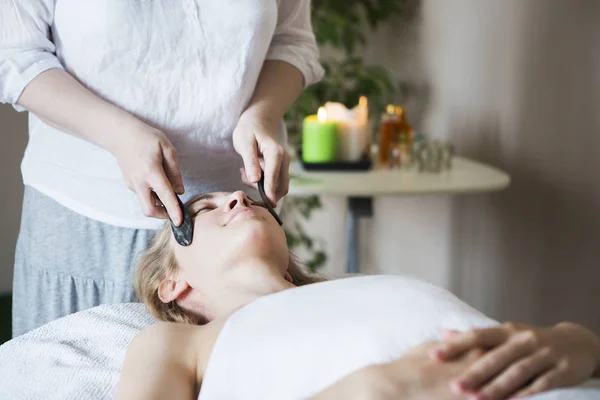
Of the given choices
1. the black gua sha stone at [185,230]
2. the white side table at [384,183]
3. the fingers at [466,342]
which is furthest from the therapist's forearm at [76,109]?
the white side table at [384,183]

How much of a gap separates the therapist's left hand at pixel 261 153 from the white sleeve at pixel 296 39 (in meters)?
0.20

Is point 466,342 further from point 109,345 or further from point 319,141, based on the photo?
point 319,141

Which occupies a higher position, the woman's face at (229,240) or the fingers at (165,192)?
the fingers at (165,192)

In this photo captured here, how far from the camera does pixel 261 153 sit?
1.30 metres

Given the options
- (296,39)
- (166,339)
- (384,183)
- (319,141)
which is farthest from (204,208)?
(319,141)

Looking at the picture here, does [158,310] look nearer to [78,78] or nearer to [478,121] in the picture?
[78,78]

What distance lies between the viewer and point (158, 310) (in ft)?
4.52

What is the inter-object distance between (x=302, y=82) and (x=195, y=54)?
11.3 inches

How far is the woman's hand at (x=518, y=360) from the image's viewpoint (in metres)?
0.85

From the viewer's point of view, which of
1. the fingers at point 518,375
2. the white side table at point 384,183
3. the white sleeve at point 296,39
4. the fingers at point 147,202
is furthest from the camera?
the white side table at point 384,183

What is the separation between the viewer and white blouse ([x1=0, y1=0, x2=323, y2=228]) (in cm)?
122

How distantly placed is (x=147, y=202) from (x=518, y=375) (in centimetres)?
60

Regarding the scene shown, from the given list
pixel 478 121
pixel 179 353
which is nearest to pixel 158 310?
pixel 179 353

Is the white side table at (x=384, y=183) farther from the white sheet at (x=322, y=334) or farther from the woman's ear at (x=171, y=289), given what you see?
the white sheet at (x=322, y=334)
